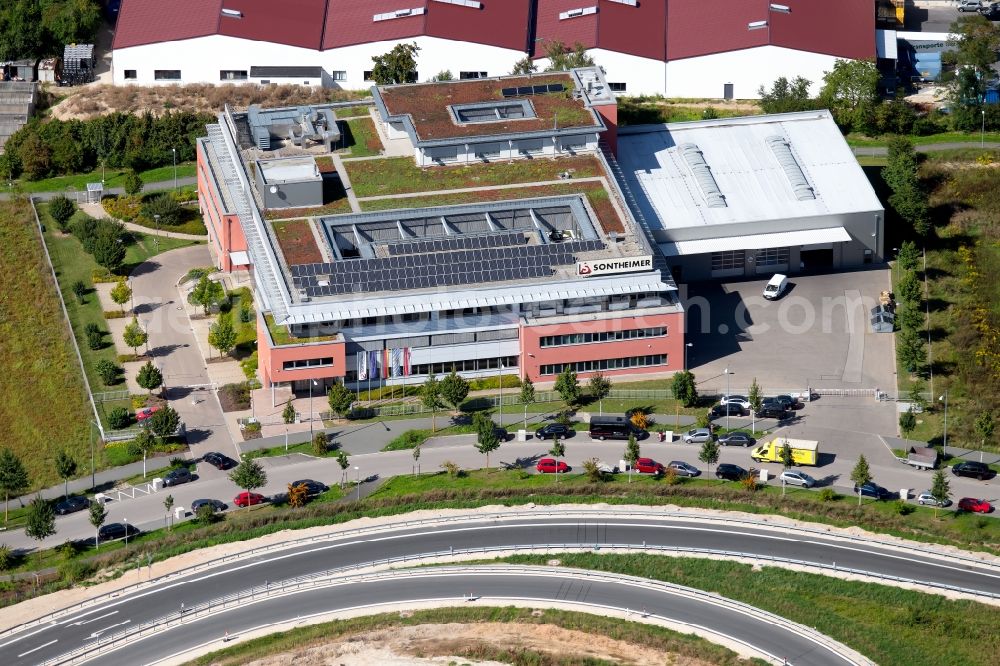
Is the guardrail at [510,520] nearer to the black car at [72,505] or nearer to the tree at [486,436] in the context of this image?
the tree at [486,436]

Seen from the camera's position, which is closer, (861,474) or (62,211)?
(861,474)

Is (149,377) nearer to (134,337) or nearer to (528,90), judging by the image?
(134,337)

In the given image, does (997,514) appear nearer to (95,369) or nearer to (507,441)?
(507,441)

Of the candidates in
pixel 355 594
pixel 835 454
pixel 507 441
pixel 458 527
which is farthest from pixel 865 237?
pixel 355 594

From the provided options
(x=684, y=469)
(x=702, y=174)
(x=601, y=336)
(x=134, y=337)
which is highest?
(x=702, y=174)

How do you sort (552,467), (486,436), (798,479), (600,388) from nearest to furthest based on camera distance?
1. (798,479)
2. (552,467)
3. (486,436)
4. (600,388)

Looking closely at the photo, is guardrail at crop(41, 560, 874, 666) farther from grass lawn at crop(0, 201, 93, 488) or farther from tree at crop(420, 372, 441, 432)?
grass lawn at crop(0, 201, 93, 488)

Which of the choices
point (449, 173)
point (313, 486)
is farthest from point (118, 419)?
point (449, 173)

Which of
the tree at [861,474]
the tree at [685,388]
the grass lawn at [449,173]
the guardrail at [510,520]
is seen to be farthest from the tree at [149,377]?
the tree at [861,474]
